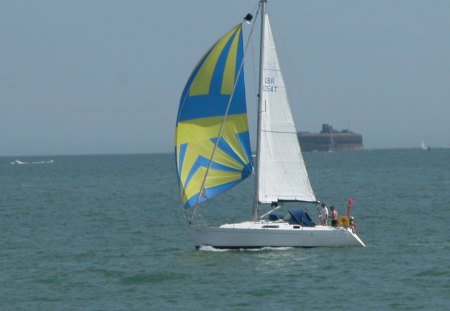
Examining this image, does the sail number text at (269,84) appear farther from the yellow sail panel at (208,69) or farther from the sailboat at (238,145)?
the yellow sail panel at (208,69)

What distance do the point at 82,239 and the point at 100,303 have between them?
16.3 m

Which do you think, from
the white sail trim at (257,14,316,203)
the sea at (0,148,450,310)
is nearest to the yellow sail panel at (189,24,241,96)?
the white sail trim at (257,14,316,203)

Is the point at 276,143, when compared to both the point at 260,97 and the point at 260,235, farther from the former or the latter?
the point at 260,235

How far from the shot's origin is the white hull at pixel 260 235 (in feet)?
117

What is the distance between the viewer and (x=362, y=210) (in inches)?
2308

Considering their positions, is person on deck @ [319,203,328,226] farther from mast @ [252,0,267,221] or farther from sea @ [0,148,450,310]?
mast @ [252,0,267,221]

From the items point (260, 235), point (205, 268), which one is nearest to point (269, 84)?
point (260, 235)

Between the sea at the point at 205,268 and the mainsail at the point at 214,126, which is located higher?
the mainsail at the point at 214,126

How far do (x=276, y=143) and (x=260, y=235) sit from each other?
11.4ft

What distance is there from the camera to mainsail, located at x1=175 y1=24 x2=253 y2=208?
36469 millimetres

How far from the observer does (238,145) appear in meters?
37.1

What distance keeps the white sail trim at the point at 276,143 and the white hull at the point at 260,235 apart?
5.05 ft

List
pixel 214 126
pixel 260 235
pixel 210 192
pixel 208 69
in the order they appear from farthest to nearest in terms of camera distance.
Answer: pixel 210 192
pixel 214 126
pixel 208 69
pixel 260 235

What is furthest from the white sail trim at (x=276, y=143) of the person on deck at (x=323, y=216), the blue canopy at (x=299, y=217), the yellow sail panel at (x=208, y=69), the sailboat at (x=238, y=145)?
the yellow sail panel at (x=208, y=69)
